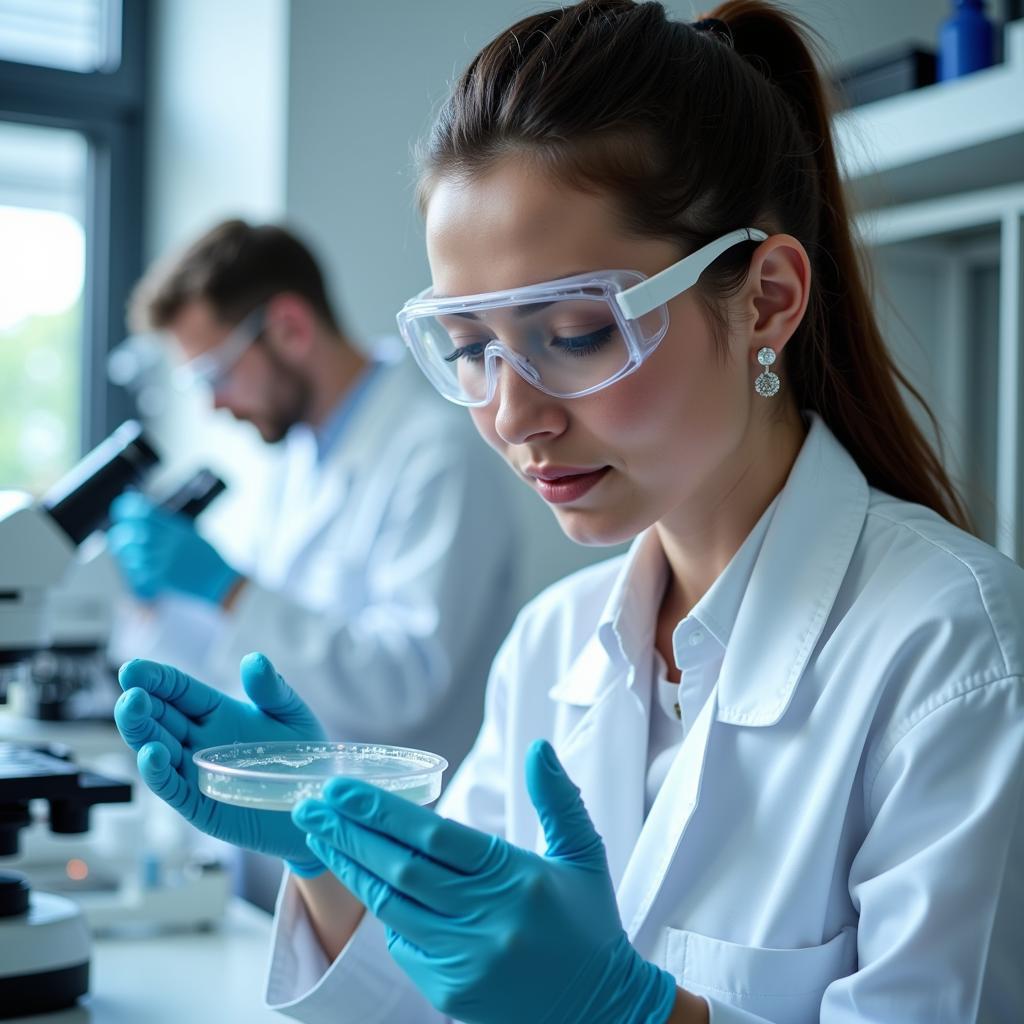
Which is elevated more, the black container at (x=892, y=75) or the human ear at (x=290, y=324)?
the black container at (x=892, y=75)

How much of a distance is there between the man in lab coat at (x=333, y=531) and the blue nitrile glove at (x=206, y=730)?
1.18 meters

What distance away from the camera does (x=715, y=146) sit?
1.12 m

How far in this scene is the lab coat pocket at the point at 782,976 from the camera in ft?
3.29

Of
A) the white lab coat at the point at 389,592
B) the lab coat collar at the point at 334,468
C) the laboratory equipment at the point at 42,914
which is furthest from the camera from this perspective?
the lab coat collar at the point at 334,468

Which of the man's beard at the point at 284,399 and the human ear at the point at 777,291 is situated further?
the man's beard at the point at 284,399

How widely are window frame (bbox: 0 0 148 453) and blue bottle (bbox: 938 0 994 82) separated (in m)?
2.58

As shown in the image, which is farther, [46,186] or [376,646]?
[46,186]

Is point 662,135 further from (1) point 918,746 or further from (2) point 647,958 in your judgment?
(2) point 647,958

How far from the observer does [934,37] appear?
2.88 m

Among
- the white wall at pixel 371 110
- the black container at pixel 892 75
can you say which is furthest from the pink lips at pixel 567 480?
the white wall at pixel 371 110

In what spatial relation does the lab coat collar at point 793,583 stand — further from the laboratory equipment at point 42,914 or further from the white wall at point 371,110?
the white wall at point 371,110

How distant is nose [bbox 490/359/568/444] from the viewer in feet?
3.56

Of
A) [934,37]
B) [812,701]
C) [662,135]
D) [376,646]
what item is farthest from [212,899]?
[934,37]

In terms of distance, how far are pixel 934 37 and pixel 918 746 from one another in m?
2.44
